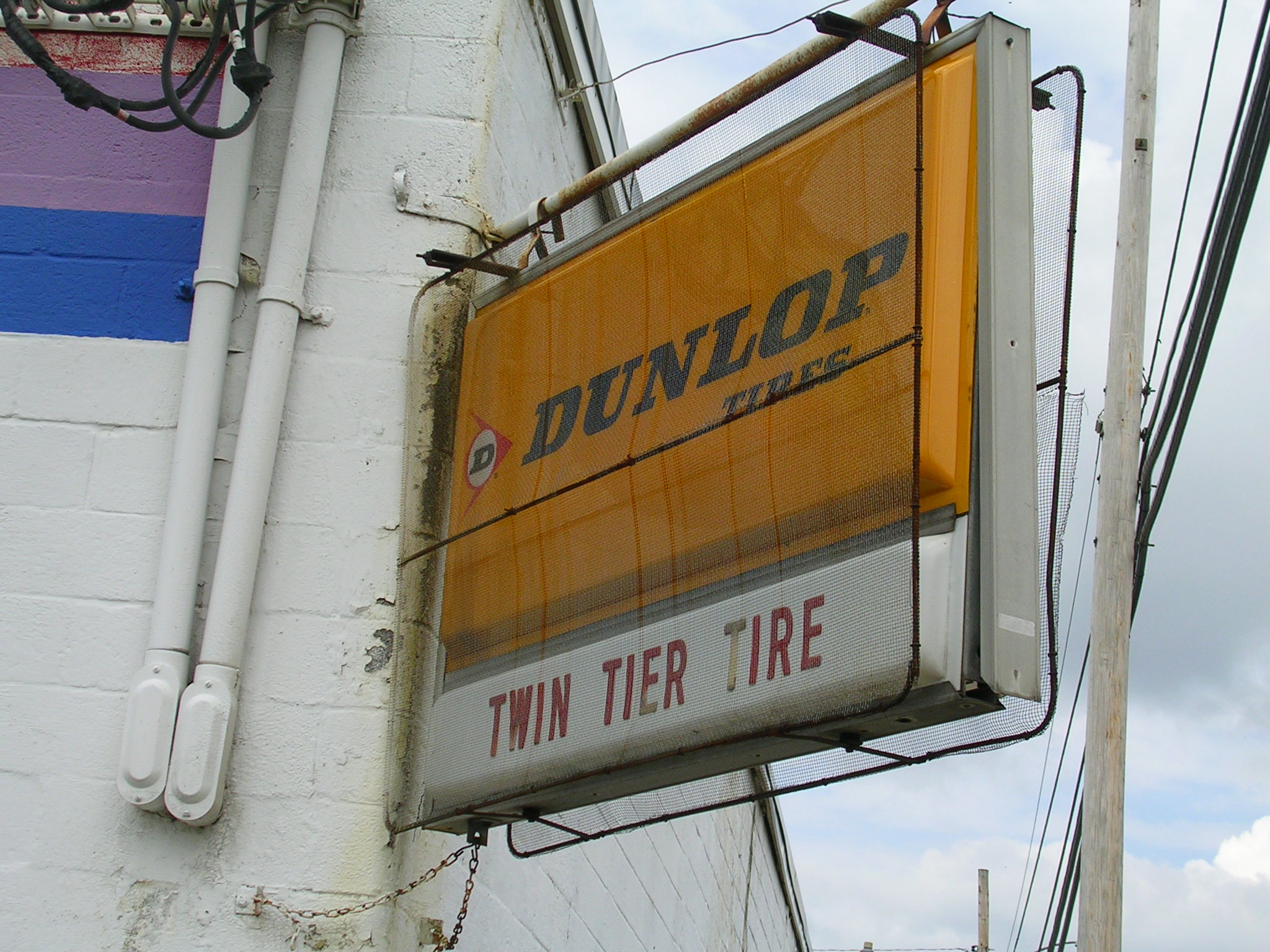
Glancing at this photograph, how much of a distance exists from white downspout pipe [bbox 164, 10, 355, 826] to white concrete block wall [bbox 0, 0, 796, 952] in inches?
3.3

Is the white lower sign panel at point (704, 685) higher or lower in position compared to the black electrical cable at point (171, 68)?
lower

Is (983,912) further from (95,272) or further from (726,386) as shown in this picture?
(726,386)

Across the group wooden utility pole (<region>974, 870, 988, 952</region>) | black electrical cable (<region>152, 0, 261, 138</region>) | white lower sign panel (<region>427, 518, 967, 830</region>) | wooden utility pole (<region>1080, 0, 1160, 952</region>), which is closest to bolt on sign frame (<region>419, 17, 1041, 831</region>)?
white lower sign panel (<region>427, 518, 967, 830</region>)

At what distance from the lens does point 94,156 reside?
12.9 ft

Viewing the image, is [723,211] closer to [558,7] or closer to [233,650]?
[233,650]

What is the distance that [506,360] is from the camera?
3496 millimetres

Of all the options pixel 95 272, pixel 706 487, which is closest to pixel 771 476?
pixel 706 487

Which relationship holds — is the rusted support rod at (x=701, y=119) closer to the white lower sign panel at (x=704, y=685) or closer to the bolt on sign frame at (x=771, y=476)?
the bolt on sign frame at (x=771, y=476)

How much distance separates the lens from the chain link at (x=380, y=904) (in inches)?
122

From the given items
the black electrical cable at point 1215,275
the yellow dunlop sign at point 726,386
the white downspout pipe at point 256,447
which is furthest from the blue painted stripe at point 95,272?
the black electrical cable at point 1215,275

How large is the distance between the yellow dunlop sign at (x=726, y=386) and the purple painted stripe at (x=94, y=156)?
1.00m

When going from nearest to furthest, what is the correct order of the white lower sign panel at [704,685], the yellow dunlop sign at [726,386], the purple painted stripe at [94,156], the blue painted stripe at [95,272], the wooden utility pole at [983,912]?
the white lower sign panel at [704,685]
the yellow dunlop sign at [726,386]
the blue painted stripe at [95,272]
the purple painted stripe at [94,156]
the wooden utility pole at [983,912]

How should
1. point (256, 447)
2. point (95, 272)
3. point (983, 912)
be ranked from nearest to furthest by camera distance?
point (256, 447)
point (95, 272)
point (983, 912)

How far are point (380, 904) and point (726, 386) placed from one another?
1.41m
